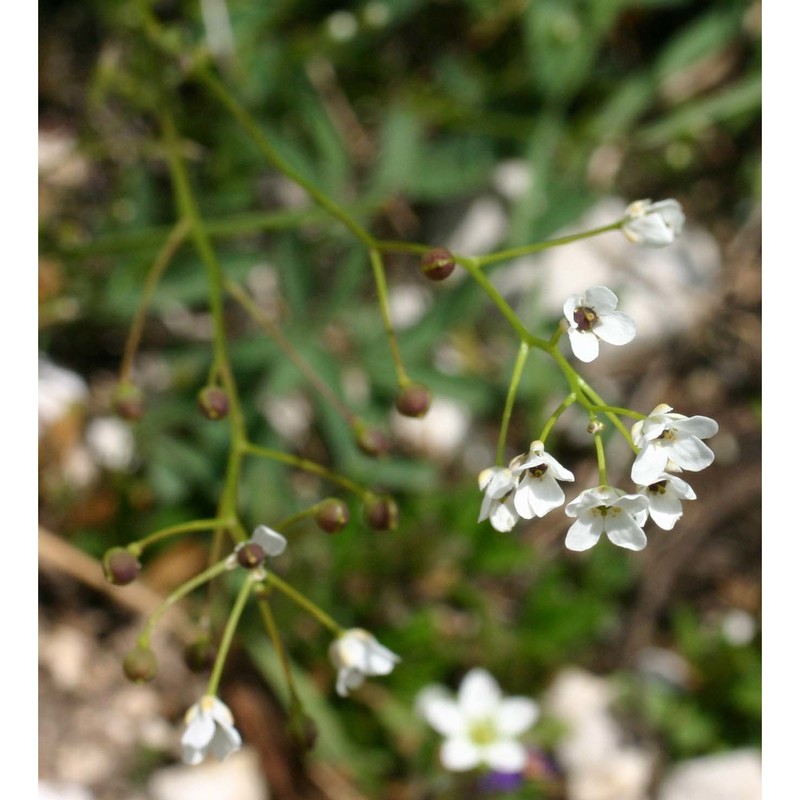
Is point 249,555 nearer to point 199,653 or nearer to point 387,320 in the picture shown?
point 199,653

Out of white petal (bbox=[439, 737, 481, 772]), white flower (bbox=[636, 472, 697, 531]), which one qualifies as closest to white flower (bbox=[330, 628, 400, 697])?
white flower (bbox=[636, 472, 697, 531])

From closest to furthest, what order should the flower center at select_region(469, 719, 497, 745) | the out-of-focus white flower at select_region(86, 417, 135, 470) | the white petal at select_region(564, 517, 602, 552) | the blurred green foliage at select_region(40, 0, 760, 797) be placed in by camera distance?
the white petal at select_region(564, 517, 602, 552)
the blurred green foliage at select_region(40, 0, 760, 797)
the flower center at select_region(469, 719, 497, 745)
the out-of-focus white flower at select_region(86, 417, 135, 470)


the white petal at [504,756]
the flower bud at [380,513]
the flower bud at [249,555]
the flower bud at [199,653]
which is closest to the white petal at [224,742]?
the flower bud at [199,653]

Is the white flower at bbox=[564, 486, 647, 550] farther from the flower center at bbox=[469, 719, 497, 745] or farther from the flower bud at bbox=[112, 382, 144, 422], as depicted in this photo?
the flower center at bbox=[469, 719, 497, 745]

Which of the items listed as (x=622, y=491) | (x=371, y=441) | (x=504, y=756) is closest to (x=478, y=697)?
(x=504, y=756)

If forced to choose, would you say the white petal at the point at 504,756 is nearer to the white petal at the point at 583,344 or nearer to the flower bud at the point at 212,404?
the flower bud at the point at 212,404

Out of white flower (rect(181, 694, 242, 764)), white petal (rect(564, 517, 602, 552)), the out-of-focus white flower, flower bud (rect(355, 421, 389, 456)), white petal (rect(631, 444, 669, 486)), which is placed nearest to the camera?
white petal (rect(631, 444, 669, 486))

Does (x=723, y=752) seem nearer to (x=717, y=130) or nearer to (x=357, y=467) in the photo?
(x=357, y=467)
